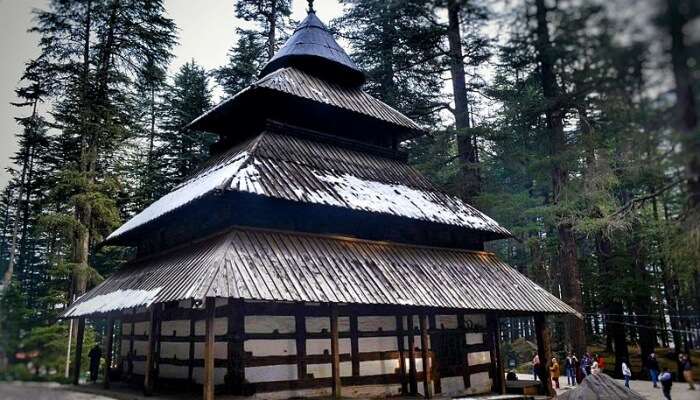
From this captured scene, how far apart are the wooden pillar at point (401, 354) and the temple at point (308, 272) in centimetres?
4

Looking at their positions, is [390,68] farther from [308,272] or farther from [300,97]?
[308,272]

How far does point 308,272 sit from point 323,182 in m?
3.24

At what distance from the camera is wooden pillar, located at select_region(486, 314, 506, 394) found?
15312 millimetres

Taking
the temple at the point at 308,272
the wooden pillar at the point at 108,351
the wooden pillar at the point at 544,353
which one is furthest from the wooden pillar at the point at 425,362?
the wooden pillar at the point at 108,351

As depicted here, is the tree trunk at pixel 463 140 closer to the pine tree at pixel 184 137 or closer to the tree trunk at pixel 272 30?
the tree trunk at pixel 272 30

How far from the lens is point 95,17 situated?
4.89 m

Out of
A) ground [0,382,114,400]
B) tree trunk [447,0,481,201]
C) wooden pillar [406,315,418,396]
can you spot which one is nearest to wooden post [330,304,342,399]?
wooden pillar [406,315,418,396]

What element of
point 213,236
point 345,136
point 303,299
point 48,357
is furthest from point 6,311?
point 345,136

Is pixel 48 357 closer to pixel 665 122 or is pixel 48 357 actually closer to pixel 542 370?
pixel 665 122

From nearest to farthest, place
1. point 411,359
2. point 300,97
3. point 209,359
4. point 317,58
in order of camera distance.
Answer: point 209,359
point 411,359
point 300,97
point 317,58

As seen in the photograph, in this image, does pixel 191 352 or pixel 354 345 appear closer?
pixel 191 352

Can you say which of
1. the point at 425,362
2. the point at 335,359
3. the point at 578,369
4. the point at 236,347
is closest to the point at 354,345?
the point at 425,362

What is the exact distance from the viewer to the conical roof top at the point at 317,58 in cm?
1833

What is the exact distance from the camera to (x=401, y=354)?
Result: 533 inches
